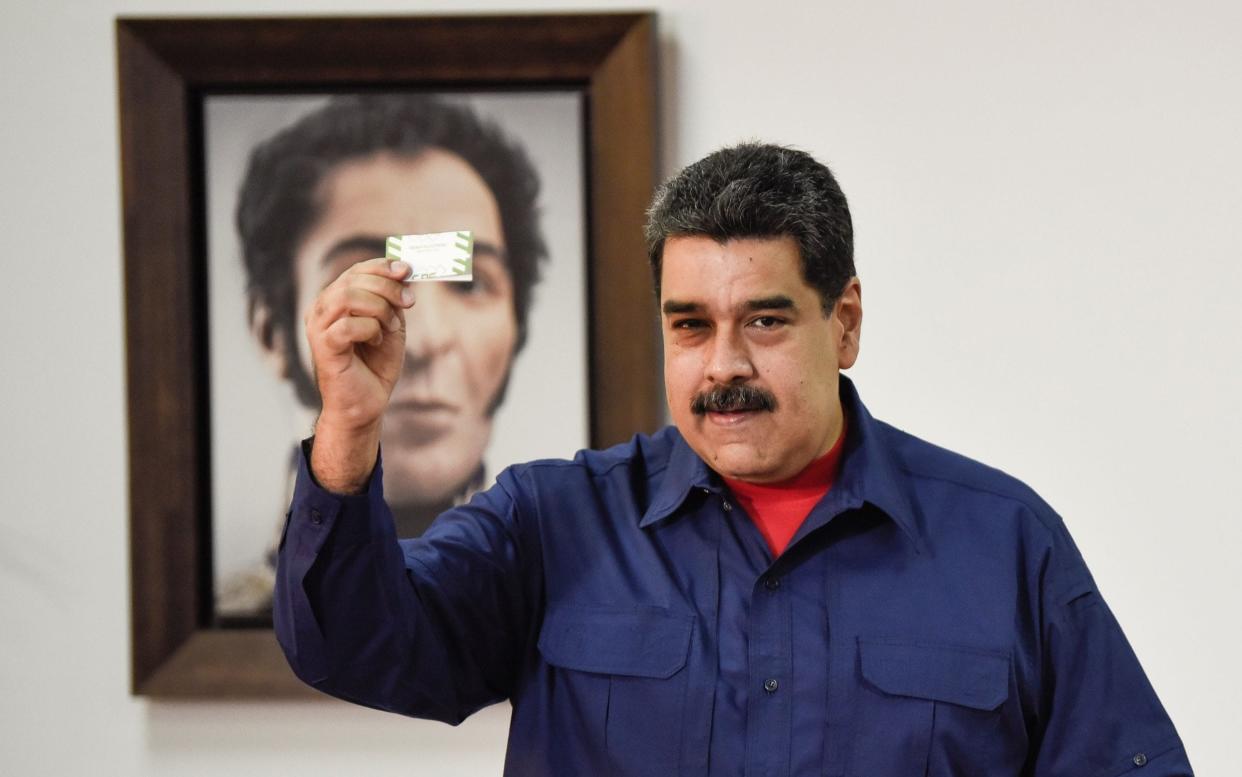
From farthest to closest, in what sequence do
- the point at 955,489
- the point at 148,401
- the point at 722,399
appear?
the point at 148,401
the point at 955,489
the point at 722,399

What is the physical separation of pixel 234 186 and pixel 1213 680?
1.80m

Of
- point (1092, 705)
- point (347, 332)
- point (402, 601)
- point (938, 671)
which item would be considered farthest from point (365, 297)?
point (1092, 705)

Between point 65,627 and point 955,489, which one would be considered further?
point 65,627

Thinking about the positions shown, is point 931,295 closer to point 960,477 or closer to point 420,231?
point 960,477

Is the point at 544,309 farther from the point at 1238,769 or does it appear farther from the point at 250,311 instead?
the point at 1238,769

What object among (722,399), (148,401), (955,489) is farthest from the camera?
(148,401)

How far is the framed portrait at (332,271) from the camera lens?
7.07 ft

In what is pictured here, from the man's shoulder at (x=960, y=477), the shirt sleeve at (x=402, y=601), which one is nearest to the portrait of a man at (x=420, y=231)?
the shirt sleeve at (x=402, y=601)

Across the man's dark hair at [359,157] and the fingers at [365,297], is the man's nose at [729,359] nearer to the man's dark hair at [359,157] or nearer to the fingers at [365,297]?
the fingers at [365,297]

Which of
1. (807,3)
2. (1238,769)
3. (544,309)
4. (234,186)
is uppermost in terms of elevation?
(807,3)

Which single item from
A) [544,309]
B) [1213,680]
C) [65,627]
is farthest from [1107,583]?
[65,627]

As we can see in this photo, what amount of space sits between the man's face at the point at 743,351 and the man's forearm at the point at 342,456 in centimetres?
35

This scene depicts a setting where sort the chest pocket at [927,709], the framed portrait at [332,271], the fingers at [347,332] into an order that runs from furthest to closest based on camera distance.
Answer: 1. the framed portrait at [332,271]
2. the chest pocket at [927,709]
3. the fingers at [347,332]

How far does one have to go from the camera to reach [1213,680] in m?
2.18
